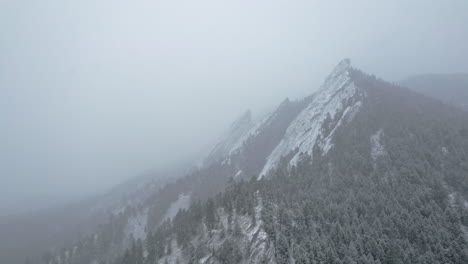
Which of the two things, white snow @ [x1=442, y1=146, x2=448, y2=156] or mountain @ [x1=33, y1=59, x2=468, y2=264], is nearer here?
mountain @ [x1=33, y1=59, x2=468, y2=264]

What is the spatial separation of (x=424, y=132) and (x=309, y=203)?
50316mm

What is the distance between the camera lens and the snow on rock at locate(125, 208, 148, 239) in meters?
124

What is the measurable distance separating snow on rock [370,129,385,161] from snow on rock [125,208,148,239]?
11040 centimetres

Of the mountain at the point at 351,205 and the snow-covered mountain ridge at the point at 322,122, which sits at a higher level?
the snow-covered mountain ridge at the point at 322,122

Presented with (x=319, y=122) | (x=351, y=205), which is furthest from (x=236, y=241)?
(x=319, y=122)

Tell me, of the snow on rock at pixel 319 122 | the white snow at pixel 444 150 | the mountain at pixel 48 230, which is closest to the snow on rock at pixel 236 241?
the snow on rock at pixel 319 122

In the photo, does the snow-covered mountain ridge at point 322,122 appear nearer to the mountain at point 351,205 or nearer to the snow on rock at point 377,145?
the mountain at point 351,205

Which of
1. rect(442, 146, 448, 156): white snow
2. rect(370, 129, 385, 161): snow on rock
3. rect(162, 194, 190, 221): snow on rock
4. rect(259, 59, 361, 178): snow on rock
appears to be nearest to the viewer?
rect(442, 146, 448, 156): white snow

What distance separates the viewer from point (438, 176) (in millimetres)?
55938

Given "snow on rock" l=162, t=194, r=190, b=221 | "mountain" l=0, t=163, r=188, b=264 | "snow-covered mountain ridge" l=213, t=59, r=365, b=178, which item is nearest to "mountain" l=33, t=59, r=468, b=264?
"snow-covered mountain ridge" l=213, t=59, r=365, b=178

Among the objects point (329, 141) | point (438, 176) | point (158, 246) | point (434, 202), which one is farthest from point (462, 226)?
point (158, 246)

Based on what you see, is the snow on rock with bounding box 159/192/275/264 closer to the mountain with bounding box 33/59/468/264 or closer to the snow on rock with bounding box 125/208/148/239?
the mountain with bounding box 33/59/468/264

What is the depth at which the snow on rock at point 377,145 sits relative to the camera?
74081 mm

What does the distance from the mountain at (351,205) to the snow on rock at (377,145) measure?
28cm
